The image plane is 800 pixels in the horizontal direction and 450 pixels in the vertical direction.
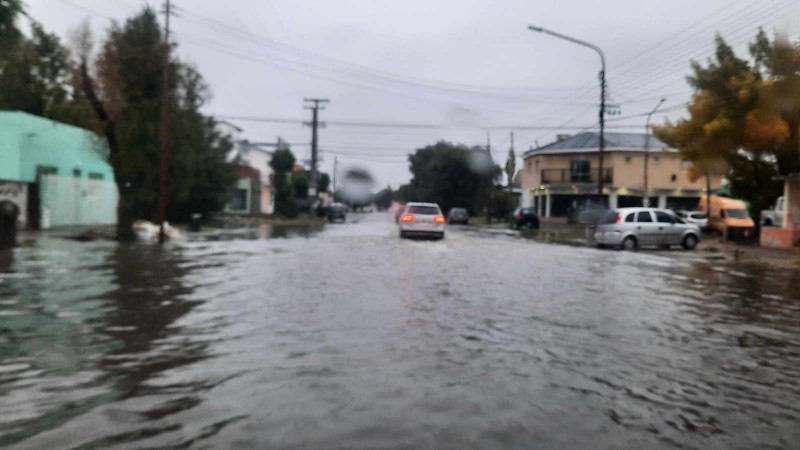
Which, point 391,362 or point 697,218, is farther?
point 697,218

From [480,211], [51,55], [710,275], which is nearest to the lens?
[710,275]

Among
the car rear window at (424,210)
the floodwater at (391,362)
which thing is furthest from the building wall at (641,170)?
the floodwater at (391,362)

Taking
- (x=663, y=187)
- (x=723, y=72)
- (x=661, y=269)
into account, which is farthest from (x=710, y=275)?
(x=663, y=187)

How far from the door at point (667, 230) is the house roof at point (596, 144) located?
31.4m

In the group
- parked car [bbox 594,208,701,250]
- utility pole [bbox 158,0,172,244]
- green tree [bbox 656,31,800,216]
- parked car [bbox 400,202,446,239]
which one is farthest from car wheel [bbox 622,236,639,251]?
utility pole [bbox 158,0,172,244]

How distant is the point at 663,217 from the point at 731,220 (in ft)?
41.0

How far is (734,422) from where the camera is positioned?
19.7ft

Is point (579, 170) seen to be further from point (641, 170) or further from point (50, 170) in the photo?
point (50, 170)

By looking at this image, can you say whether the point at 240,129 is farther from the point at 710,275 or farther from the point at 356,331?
the point at 356,331

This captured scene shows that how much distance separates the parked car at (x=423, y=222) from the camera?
32.0 metres

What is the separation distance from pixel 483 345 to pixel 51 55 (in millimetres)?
53981

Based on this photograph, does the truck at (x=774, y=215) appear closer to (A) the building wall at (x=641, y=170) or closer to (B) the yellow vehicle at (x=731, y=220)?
(B) the yellow vehicle at (x=731, y=220)

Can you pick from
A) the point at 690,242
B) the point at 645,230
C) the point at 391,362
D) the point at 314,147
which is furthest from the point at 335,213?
the point at 391,362

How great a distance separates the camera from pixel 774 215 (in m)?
36.3
